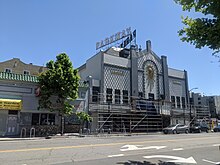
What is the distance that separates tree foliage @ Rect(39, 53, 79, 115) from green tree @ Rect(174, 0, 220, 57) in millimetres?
16686

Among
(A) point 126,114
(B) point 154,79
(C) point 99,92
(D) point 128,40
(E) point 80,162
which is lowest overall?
(E) point 80,162

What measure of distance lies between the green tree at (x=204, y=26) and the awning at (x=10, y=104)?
18608mm

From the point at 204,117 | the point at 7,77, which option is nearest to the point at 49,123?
the point at 7,77

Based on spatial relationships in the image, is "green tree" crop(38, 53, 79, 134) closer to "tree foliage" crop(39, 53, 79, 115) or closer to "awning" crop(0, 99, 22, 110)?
"tree foliage" crop(39, 53, 79, 115)

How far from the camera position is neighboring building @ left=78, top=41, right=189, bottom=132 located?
2967cm

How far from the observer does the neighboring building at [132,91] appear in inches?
1168

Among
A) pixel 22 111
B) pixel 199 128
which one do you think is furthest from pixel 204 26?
pixel 199 128

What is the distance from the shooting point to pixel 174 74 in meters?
39.2

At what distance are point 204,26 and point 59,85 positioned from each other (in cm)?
1772

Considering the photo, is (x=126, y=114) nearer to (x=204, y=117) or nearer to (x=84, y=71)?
(x=84, y=71)

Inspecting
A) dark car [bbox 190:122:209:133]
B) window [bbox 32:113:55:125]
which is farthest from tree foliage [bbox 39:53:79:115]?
dark car [bbox 190:122:209:133]

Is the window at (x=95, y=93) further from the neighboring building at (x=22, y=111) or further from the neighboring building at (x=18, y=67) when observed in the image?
the neighboring building at (x=18, y=67)

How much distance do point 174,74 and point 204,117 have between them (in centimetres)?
1018

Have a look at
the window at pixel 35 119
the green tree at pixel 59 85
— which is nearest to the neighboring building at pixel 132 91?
the green tree at pixel 59 85
